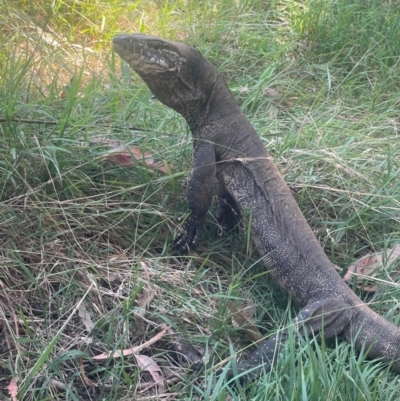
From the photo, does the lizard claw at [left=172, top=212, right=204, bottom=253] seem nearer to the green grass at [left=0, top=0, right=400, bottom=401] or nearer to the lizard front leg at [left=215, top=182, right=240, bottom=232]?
the green grass at [left=0, top=0, right=400, bottom=401]

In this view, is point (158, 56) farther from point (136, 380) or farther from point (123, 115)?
point (136, 380)

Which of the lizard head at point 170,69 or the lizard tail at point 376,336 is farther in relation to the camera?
the lizard head at point 170,69

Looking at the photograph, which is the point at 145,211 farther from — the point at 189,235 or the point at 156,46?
the point at 156,46

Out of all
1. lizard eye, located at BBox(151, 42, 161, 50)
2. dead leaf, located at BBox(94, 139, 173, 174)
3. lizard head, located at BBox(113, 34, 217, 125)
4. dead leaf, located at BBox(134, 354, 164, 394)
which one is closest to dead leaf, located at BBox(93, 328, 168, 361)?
dead leaf, located at BBox(134, 354, 164, 394)

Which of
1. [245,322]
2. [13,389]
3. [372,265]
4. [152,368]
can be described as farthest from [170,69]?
[13,389]

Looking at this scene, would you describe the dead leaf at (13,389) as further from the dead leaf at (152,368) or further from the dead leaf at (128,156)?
the dead leaf at (128,156)

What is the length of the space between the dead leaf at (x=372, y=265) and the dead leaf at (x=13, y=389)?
1.88 meters

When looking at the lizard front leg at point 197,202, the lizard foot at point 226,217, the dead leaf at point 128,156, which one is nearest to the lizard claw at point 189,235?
the lizard front leg at point 197,202

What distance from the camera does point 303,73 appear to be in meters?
6.14

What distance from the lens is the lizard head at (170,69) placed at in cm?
382

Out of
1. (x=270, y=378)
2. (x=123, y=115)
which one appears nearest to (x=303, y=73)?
(x=123, y=115)

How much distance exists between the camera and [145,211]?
3.83 metres

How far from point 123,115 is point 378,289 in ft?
6.49

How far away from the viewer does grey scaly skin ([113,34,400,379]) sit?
347 centimetres
